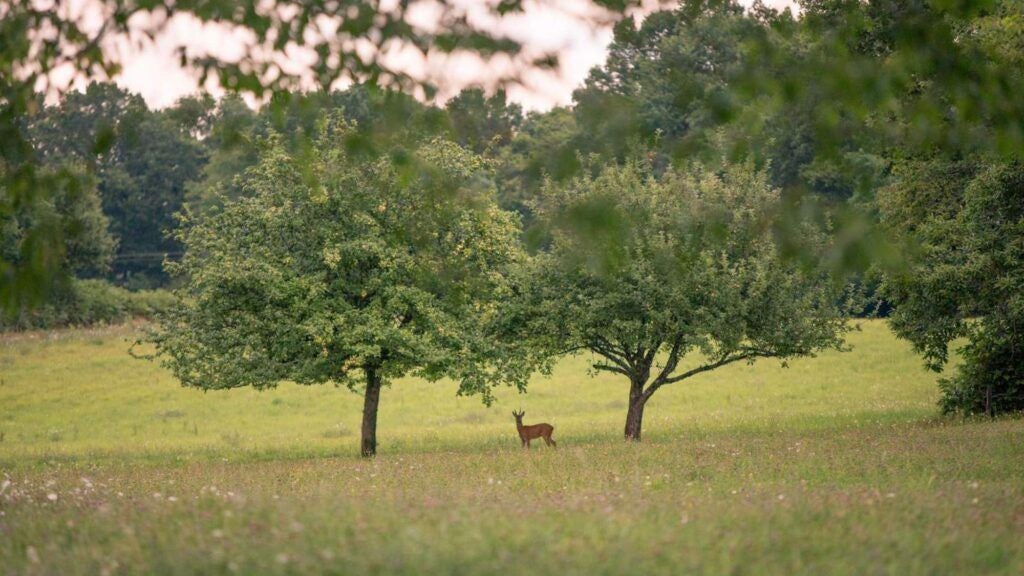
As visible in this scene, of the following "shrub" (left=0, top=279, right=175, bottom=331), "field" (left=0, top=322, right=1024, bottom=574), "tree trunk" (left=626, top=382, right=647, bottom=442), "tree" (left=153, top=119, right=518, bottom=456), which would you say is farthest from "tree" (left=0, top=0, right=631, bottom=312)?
Result: "shrub" (left=0, top=279, right=175, bottom=331)

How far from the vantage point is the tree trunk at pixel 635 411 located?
85.7ft

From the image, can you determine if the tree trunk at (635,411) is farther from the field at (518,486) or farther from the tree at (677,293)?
the tree at (677,293)

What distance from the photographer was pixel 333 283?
77.6 feet

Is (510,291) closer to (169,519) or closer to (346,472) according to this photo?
(346,472)

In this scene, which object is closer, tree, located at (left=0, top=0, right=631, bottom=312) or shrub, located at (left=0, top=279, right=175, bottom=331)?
tree, located at (left=0, top=0, right=631, bottom=312)

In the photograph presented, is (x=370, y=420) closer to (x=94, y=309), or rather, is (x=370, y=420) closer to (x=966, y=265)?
(x=966, y=265)

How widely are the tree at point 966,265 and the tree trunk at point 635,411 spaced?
6.00 metres

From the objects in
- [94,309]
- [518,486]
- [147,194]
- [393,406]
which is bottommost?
[518,486]

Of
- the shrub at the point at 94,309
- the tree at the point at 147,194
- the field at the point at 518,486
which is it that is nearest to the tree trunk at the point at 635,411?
the field at the point at 518,486

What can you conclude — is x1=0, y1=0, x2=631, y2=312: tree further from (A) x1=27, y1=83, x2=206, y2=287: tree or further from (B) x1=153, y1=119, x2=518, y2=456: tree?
(A) x1=27, y1=83, x2=206, y2=287: tree

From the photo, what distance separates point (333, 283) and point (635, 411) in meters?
7.87

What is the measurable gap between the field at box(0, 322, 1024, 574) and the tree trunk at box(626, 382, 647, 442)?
0.67m

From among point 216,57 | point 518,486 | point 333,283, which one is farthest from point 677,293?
point 216,57

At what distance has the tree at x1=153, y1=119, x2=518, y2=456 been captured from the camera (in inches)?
901
